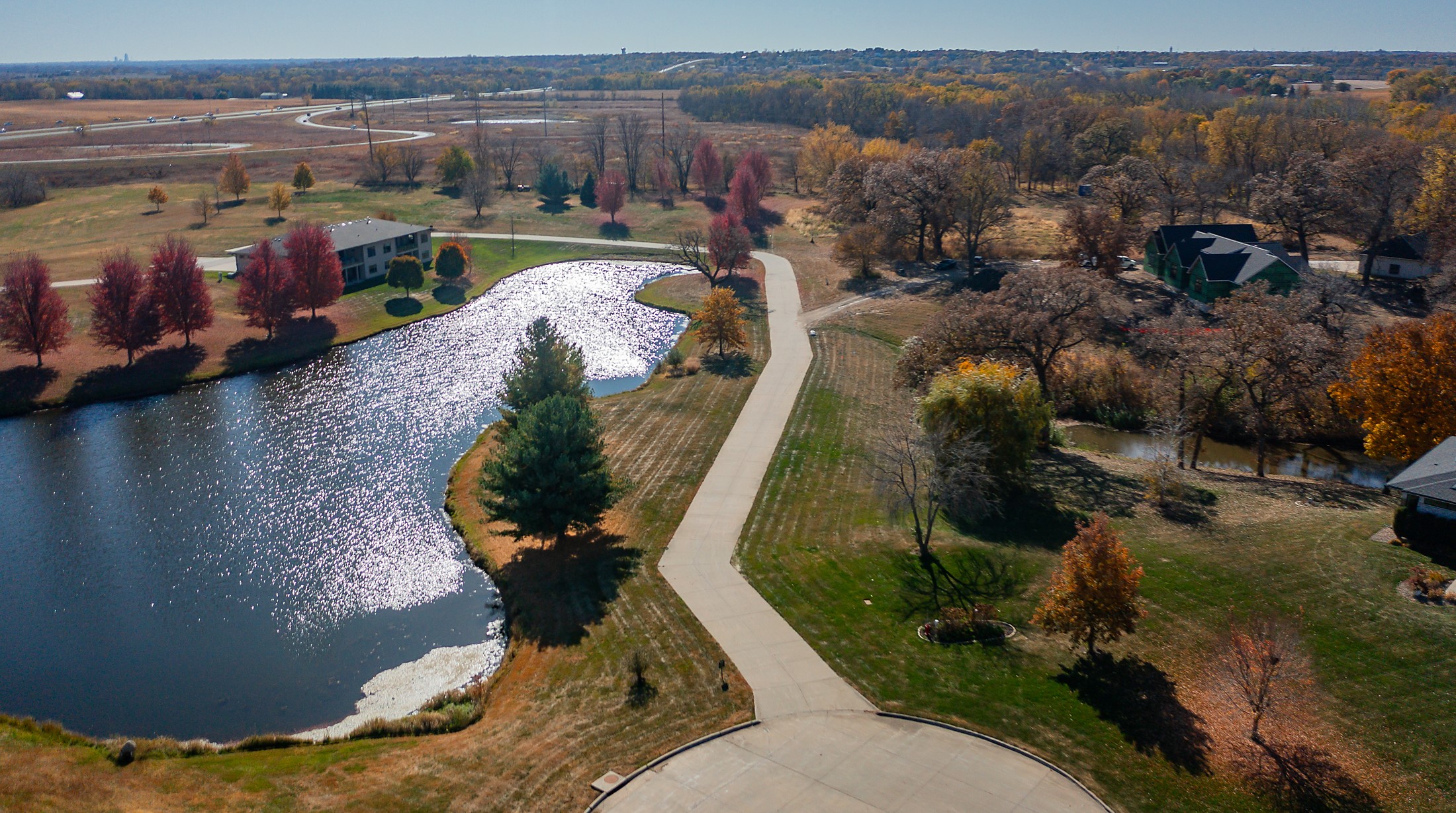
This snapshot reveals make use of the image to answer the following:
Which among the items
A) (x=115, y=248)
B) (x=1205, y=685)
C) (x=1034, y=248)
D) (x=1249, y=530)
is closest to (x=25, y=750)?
(x=1205, y=685)

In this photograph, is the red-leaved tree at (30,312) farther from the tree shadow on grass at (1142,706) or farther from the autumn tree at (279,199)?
the tree shadow on grass at (1142,706)

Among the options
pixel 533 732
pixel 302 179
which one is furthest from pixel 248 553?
pixel 302 179

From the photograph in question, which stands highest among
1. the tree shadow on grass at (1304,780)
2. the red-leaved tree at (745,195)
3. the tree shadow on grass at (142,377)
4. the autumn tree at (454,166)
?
the autumn tree at (454,166)

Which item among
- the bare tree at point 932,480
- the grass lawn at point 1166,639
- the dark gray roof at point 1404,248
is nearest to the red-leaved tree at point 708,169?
the dark gray roof at point 1404,248

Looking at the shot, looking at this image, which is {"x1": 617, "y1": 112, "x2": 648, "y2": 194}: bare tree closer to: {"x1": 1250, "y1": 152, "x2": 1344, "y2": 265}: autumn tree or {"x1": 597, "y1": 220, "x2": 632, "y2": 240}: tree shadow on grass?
{"x1": 597, "y1": 220, "x2": 632, "y2": 240}: tree shadow on grass

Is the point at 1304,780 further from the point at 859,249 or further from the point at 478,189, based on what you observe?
the point at 478,189
